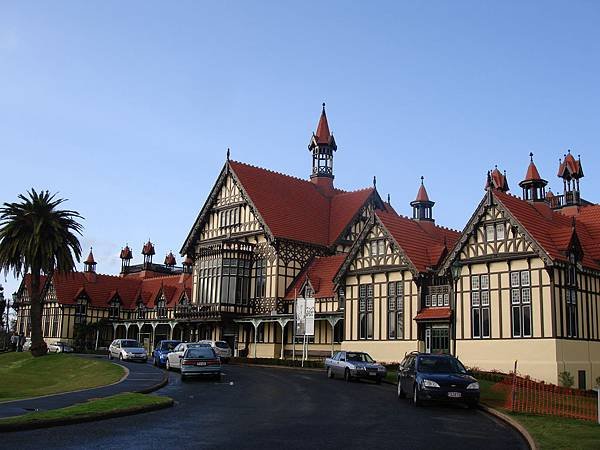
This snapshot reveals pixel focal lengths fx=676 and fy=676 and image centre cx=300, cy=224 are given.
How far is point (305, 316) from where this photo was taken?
41312 millimetres

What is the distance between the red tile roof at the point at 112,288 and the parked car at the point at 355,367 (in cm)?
4833

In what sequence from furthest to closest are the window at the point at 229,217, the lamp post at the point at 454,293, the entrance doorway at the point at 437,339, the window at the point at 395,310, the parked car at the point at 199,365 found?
the window at the point at 229,217 → the window at the point at 395,310 → the entrance doorway at the point at 437,339 → the lamp post at the point at 454,293 → the parked car at the point at 199,365

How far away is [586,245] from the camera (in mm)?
40312

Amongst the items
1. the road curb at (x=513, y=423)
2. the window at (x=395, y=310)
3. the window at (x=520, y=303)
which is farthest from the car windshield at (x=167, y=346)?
the road curb at (x=513, y=423)

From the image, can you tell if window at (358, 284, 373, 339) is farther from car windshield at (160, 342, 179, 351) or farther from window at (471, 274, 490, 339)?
car windshield at (160, 342, 179, 351)

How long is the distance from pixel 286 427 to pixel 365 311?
99.9 feet

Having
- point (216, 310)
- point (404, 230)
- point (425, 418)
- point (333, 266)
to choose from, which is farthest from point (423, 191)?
point (425, 418)

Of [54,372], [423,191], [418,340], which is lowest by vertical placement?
[54,372]

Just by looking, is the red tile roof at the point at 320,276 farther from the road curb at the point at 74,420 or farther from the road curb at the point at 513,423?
the road curb at the point at 74,420

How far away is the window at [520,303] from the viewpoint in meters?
36.0

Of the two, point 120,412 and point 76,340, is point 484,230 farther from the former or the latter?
point 76,340

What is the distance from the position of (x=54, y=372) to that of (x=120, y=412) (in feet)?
100

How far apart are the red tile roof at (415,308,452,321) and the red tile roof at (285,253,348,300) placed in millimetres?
9719

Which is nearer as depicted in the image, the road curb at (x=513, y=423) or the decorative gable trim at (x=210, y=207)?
the road curb at (x=513, y=423)
